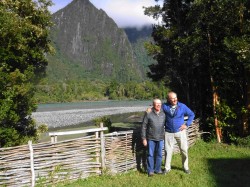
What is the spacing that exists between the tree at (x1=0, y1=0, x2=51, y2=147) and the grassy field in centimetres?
563

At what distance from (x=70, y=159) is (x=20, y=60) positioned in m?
7.88

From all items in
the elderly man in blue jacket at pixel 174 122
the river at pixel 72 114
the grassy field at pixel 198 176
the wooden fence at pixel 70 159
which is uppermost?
the elderly man in blue jacket at pixel 174 122

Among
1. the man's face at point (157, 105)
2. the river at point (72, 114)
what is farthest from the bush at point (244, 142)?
the river at point (72, 114)

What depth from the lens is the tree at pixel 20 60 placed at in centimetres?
1358

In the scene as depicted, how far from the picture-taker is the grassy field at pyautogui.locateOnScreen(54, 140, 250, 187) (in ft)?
28.4

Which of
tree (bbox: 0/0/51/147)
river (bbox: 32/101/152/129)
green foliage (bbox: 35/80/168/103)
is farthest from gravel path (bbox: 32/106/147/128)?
green foliage (bbox: 35/80/168/103)

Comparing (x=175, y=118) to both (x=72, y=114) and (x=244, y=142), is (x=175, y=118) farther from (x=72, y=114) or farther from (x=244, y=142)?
(x=72, y=114)

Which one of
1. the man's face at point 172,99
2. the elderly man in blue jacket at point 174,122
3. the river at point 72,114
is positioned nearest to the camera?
the man's face at point 172,99

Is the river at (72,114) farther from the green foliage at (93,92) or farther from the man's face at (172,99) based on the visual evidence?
the green foliage at (93,92)

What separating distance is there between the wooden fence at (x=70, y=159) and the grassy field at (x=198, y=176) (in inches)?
10.5

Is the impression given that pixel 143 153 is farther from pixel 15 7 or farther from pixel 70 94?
pixel 70 94

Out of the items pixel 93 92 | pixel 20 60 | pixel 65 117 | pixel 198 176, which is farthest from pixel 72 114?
pixel 93 92

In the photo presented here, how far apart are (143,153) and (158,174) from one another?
4.02 feet

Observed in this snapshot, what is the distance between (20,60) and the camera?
1540 cm
